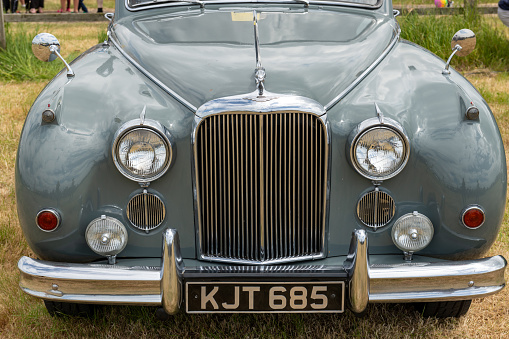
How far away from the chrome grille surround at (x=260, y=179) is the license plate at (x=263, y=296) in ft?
Answer: 0.67

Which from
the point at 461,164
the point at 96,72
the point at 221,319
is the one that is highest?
the point at 96,72

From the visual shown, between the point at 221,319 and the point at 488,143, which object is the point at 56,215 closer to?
the point at 221,319

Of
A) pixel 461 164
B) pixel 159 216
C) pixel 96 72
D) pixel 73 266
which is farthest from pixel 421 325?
pixel 96 72

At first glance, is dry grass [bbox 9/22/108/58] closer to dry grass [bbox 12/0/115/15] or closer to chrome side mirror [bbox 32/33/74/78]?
dry grass [bbox 12/0/115/15]

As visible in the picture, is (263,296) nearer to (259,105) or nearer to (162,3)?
(259,105)

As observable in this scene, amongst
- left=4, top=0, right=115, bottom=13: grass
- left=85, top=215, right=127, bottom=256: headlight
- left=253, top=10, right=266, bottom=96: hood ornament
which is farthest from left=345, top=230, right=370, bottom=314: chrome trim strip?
left=4, top=0, right=115, bottom=13: grass

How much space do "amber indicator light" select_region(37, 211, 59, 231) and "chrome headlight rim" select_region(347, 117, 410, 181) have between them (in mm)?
1189

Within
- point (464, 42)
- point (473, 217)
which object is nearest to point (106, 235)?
point (473, 217)

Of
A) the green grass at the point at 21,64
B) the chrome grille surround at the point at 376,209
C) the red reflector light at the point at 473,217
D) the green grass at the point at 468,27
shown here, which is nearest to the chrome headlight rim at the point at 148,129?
the chrome grille surround at the point at 376,209

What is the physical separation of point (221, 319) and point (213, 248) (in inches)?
22.9

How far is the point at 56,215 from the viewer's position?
2.40m

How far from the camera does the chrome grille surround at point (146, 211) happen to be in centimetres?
243

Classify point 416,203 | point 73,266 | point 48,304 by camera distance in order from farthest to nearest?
point 48,304
point 416,203
point 73,266

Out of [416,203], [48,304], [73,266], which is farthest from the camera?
[48,304]
